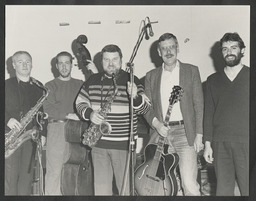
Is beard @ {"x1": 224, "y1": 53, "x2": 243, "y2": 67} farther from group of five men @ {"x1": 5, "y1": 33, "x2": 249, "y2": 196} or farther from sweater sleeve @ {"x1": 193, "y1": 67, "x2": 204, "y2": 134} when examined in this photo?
sweater sleeve @ {"x1": 193, "y1": 67, "x2": 204, "y2": 134}

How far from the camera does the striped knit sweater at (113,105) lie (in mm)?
2730

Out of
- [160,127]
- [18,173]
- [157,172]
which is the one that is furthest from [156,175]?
[18,173]

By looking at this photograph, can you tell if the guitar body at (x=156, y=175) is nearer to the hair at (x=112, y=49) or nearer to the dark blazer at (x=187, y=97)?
the dark blazer at (x=187, y=97)

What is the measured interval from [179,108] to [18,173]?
3.94 feet

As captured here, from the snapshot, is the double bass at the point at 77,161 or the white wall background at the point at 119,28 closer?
the double bass at the point at 77,161

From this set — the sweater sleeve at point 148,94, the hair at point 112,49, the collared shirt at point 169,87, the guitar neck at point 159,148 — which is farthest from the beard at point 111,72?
the guitar neck at point 159,148

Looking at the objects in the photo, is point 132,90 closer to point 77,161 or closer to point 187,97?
point 187,97

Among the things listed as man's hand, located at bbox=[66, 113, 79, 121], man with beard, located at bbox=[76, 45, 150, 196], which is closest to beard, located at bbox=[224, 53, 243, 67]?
man with beard, located at bbox=[76, 45, 150, 196]

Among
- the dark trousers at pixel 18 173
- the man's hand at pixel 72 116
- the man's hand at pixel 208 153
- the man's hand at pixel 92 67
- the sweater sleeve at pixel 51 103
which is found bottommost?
the dark trousers at pixel 18 173

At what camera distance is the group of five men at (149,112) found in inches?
107

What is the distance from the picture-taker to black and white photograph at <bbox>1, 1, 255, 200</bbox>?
271 centimetres

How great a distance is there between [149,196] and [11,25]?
1.54m

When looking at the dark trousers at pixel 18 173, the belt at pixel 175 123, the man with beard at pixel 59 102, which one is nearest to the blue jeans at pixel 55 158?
the man with beard at pixel 59 102

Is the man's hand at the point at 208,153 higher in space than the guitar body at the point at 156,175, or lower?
higher
